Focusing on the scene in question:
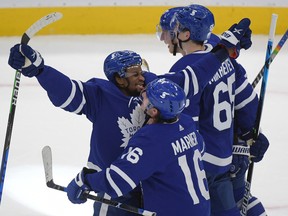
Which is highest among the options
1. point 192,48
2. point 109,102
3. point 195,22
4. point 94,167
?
point 195,22

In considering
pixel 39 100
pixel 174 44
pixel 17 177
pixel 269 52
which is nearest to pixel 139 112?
pixel 174 44

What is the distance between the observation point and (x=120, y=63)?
8.15 feet

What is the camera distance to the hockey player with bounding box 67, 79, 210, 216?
2260 millimetres

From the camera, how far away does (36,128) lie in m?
4.70

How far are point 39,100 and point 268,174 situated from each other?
1978 millimetres

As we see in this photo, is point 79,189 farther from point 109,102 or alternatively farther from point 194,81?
point 194,81

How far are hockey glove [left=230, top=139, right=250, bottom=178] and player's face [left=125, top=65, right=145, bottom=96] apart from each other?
591 mm

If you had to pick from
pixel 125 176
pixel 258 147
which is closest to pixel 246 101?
pixel 258 147

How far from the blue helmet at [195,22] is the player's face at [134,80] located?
0.28 m

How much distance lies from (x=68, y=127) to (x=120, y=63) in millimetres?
2305

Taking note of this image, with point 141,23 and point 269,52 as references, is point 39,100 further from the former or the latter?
point 269,52

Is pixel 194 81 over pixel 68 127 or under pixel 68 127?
over

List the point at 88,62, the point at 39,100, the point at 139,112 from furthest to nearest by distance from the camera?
the point at 88,62 < the point at 39,100 < the point at 139,112

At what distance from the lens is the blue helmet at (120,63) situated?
2.48 m
